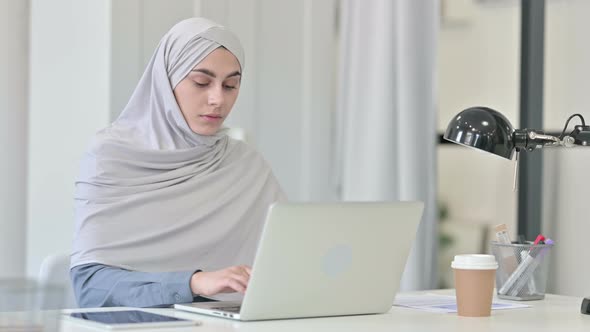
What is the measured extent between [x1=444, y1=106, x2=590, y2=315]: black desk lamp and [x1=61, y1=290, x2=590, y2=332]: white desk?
0.50 ft

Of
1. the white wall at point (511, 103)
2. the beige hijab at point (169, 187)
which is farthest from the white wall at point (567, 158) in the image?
the beige hijab at point (169, 187)

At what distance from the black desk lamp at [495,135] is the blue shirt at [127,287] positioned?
62 cm

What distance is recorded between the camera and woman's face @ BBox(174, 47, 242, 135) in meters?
2.53

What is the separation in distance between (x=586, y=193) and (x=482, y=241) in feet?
6.54

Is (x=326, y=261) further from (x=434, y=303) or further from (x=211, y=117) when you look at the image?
(x=211, y=117)

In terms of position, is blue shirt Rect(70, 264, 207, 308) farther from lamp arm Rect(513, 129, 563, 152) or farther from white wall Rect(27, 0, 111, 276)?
white wall Rect(27, 0, 111, 276)

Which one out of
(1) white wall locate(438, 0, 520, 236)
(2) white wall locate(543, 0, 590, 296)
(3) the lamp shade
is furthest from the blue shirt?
(1) white wall locate(438, 0, 520, 236)

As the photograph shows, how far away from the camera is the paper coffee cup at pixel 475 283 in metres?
1.91

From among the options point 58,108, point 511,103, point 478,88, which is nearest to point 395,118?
point 58,108

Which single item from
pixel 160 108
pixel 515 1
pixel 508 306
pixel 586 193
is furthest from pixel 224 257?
pixel 515 1

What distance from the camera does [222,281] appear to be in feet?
6.30

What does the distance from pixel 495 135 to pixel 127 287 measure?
847 millimetres

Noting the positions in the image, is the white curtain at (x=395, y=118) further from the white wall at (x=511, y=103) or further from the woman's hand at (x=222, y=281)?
the woman's hand at (x=222, y=281)

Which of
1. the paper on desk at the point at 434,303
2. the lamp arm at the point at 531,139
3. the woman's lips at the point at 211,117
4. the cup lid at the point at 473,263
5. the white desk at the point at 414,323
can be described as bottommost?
the paper on desk at the point at 434,303
